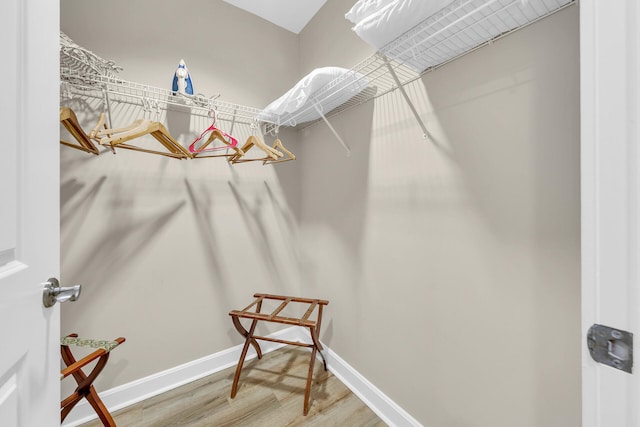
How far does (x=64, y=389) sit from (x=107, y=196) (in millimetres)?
1062

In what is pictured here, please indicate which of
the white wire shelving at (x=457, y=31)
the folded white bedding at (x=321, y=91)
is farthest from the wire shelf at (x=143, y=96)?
the white wire shelving at (x=457, y=31)

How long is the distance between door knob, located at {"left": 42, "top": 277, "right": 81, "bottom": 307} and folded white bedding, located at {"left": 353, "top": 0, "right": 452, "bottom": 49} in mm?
1172

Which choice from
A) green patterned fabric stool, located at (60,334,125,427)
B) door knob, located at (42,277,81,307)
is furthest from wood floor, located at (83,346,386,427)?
door knob, located at (42,277,81,307)

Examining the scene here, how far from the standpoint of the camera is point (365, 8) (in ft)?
2.92

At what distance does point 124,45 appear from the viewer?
4.72 ft

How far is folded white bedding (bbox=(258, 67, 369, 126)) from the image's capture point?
1296mm

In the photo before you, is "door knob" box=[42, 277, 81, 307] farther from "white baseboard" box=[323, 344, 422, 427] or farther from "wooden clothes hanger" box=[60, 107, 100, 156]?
"white baseboard" box=[323, 344, 422, 427]

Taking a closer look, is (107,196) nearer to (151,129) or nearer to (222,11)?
(151,129)
